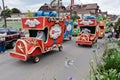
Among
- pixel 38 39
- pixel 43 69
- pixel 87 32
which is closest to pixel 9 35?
pixel 38 39

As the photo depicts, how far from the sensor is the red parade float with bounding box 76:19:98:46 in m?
12.6

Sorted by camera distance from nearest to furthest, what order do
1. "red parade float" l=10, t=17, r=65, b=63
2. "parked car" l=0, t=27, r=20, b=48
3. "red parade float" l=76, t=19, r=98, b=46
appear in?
"red parade float" l=10, t=17, r=65, b=63 → "parked car" l=0, t=27, r=20, b=48 → "red parade float" l=76, t=19, r=98, b=46

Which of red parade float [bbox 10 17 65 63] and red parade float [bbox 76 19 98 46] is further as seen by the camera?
red parade float [bbox 76 19 98 46]

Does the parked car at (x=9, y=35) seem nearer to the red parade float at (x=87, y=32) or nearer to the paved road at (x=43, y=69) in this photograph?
the paved road at (x=43, y=69)

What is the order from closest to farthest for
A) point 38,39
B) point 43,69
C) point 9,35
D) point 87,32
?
point 43,69
point 38,39
point 9,35
point 87,32

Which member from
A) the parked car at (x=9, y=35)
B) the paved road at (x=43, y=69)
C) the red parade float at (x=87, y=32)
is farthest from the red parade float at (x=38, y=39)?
the red parade float at (x=87, y=32)

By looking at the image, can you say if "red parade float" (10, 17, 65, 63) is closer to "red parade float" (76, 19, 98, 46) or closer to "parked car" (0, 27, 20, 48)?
"parked car" (0, 27, 20, 48)

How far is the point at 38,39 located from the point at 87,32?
5.64 meters

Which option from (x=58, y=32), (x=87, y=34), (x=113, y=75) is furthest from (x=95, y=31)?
(x=113, y=75)

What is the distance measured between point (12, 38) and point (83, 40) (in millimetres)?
5035

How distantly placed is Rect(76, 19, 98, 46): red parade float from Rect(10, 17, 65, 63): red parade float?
274 centimetres

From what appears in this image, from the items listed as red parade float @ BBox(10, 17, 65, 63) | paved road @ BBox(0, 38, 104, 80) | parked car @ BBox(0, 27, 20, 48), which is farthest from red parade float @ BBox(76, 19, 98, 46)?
parked car @ BBox(0, 27, 20, 48)

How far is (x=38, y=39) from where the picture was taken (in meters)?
8.46

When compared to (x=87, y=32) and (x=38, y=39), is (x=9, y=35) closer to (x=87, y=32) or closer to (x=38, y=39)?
(x=38, y=39)
